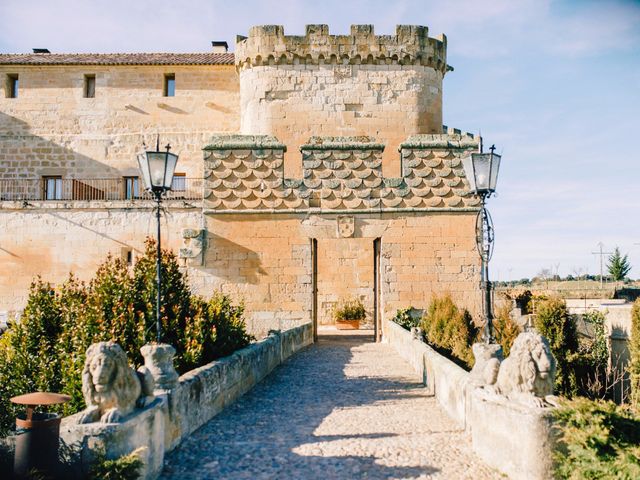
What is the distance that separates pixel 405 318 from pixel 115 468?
1068 cm

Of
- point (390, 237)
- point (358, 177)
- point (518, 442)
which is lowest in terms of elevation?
point (518, 442)

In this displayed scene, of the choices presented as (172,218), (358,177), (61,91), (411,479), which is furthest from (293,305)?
(61,91)

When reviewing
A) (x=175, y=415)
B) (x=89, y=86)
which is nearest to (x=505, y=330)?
(x=175, y=415)

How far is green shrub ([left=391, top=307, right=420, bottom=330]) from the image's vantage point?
557 inches

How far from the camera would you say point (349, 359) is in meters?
12.3

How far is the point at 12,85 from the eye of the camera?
25188 mm

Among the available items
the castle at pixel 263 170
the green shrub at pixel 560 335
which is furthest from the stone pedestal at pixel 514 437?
the castle at pixel 263 170

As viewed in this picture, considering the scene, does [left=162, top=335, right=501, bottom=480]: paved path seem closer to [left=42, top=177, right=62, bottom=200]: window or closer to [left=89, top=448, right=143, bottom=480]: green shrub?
[left=89, top=448, right=143, bottom=480]: green shrub

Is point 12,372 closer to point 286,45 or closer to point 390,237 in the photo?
point 390,237

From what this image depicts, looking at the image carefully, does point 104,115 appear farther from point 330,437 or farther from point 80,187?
point 330,437

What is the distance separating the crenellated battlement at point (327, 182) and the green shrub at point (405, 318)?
95.5 inches

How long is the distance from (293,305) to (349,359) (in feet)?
8.05

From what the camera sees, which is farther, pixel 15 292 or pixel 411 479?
pixel 15 292

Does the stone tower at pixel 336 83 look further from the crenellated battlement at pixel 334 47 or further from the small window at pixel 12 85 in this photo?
the small window at pixel 12 85
